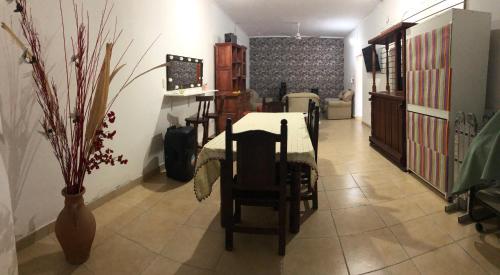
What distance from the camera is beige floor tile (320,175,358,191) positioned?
11.6ft

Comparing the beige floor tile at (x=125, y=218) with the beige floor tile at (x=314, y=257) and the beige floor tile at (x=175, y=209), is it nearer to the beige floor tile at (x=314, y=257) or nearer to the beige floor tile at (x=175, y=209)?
the beige floor tile at (x=175, y=209)

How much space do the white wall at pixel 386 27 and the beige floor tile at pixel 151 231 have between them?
311cm

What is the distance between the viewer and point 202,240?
2.41 metres

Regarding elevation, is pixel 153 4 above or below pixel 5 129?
above

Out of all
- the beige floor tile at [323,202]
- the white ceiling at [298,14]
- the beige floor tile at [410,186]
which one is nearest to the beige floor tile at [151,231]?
the beige floor tile at [323,202]

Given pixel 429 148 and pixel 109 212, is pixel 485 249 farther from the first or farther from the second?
pixel 109 212

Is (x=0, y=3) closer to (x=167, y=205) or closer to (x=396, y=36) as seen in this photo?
(x=167, y=205)

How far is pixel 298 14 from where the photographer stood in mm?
7598

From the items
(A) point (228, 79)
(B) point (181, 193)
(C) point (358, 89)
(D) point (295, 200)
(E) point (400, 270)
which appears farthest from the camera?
(C) point (358, 89)

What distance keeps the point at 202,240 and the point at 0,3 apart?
207 centimetres

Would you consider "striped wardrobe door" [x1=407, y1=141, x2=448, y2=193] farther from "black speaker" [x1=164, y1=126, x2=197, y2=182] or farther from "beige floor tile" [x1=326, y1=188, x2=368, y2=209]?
"black speaker" [x1=164, y1=126, x2=197, y2=182]

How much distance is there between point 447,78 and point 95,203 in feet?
11.2

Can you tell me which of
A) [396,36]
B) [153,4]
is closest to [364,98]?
[396,36]

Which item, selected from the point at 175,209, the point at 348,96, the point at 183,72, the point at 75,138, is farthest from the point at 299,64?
the point at 75,138
